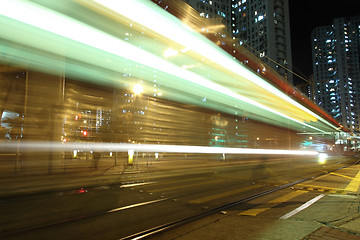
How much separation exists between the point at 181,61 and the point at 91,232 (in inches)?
121

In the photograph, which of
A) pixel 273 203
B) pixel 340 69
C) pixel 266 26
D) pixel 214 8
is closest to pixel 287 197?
pixel 273 203

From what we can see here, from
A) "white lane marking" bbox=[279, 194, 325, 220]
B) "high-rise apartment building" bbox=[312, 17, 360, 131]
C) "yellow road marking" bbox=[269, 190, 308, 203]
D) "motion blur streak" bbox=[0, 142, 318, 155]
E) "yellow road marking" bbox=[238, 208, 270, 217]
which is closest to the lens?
"motion blur streak" bbox=[0, 142, 318, 155]

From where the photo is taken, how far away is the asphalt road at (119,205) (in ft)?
12.6

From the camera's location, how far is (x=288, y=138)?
34.5ft

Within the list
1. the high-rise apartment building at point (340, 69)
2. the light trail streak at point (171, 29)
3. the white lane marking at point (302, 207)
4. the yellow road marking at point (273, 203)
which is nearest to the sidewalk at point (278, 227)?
the white lane marking at point (302, 207)

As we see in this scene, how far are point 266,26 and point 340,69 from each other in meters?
67.7

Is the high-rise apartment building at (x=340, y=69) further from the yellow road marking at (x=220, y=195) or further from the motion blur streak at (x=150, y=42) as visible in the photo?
the motion blur streak at (x=150, y=42)

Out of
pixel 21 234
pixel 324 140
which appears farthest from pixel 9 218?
pixel 324 140

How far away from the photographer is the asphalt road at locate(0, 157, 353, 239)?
3.85 meters

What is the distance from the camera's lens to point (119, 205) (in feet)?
17.5

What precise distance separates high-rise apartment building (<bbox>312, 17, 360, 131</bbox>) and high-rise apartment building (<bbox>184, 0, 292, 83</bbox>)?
53.8m

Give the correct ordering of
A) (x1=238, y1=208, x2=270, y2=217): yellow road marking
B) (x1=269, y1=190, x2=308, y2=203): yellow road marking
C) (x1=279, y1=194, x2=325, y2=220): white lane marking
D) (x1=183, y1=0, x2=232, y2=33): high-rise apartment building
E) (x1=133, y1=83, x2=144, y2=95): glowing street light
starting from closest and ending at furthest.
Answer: (x1=133, y1=83, x2=144, y2=95): glowing street light → (x1=279, y1=194, x2=325, y2=220): white lane marking → (x1=238, y1=208, x2=270, y2=217): yellow road marking → (x1=269, y1=190, x2=308, y2=203): yellow road marking → (x1=183, y1=0, x2=232, y2=33): high-rise apartment building

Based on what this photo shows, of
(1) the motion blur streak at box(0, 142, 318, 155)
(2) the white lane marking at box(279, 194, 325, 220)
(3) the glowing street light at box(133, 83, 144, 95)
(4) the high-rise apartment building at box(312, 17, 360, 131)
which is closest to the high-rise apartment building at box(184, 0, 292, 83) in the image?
(4) the high-rise apartment building at box(312, 17, 360, 131)

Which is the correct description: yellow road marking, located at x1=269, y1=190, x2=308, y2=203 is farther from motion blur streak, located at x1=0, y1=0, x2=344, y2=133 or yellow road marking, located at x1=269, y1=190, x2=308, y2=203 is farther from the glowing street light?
the glowing street light
